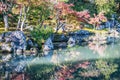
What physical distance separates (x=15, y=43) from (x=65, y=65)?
10744 mm

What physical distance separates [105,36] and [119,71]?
99.9ft

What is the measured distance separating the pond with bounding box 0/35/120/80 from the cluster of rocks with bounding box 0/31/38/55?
199 cm

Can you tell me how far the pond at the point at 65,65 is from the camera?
26.1 meters

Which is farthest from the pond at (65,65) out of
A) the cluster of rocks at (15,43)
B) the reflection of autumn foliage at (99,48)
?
the cluster of rocks at (15,43)

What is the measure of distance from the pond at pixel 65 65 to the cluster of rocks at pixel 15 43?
199 centimetres

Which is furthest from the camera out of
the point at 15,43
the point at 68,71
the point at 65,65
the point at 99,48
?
the point at 99,48

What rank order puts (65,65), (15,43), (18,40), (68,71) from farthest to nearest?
(18,40), (15,43), (65,65), (68,71)

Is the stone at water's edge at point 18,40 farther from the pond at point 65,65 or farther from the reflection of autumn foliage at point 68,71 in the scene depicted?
the reflection of autumn foliage at point 68,71

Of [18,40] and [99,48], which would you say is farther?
[99,48]

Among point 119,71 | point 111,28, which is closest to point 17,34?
point 119,71

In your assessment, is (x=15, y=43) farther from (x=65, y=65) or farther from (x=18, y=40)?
(x=65, y=65)

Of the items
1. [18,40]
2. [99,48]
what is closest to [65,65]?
[18,40]

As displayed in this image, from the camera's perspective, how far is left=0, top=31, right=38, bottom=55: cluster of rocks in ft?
131

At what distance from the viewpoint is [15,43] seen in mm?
40438
